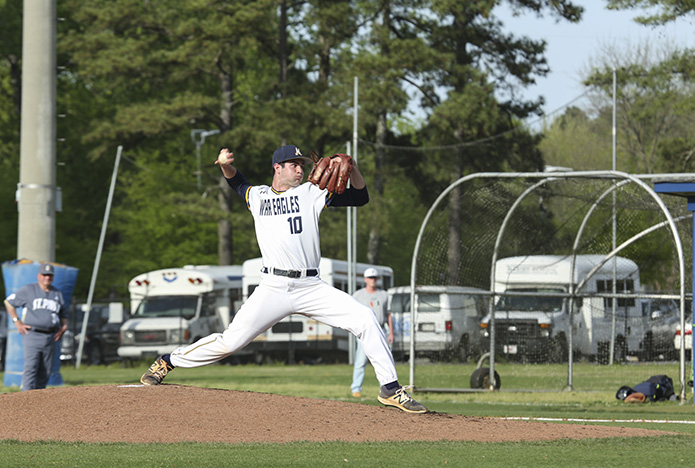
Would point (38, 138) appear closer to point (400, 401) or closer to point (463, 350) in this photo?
point (463, 350)

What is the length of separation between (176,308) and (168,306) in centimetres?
30

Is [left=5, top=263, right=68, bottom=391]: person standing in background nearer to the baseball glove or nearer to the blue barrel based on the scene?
the blue barrel

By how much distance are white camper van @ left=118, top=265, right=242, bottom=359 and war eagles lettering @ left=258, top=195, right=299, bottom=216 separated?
22.9 meters

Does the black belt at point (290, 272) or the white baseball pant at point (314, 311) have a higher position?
the black belt at point (290, 272)

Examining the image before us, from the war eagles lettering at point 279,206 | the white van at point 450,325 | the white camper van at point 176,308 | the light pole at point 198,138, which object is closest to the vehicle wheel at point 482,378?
the white van at point 450,325

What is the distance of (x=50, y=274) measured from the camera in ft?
51.6

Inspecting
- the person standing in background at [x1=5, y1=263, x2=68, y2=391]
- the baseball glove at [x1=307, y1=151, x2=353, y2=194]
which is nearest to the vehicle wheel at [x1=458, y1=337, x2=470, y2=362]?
the person standing in background at [x1=5, y1=263, x2=68, y2=391]

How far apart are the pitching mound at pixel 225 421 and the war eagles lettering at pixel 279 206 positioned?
5.49ft

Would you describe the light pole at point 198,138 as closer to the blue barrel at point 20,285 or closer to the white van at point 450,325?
the white van at point 450,325

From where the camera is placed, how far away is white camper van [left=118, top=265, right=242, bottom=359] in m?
32.0

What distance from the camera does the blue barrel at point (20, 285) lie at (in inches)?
767

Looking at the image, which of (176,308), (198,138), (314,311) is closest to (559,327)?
(314,311)

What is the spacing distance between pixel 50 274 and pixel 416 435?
871 centimetres

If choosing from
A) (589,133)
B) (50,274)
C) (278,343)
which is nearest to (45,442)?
(50,274)
